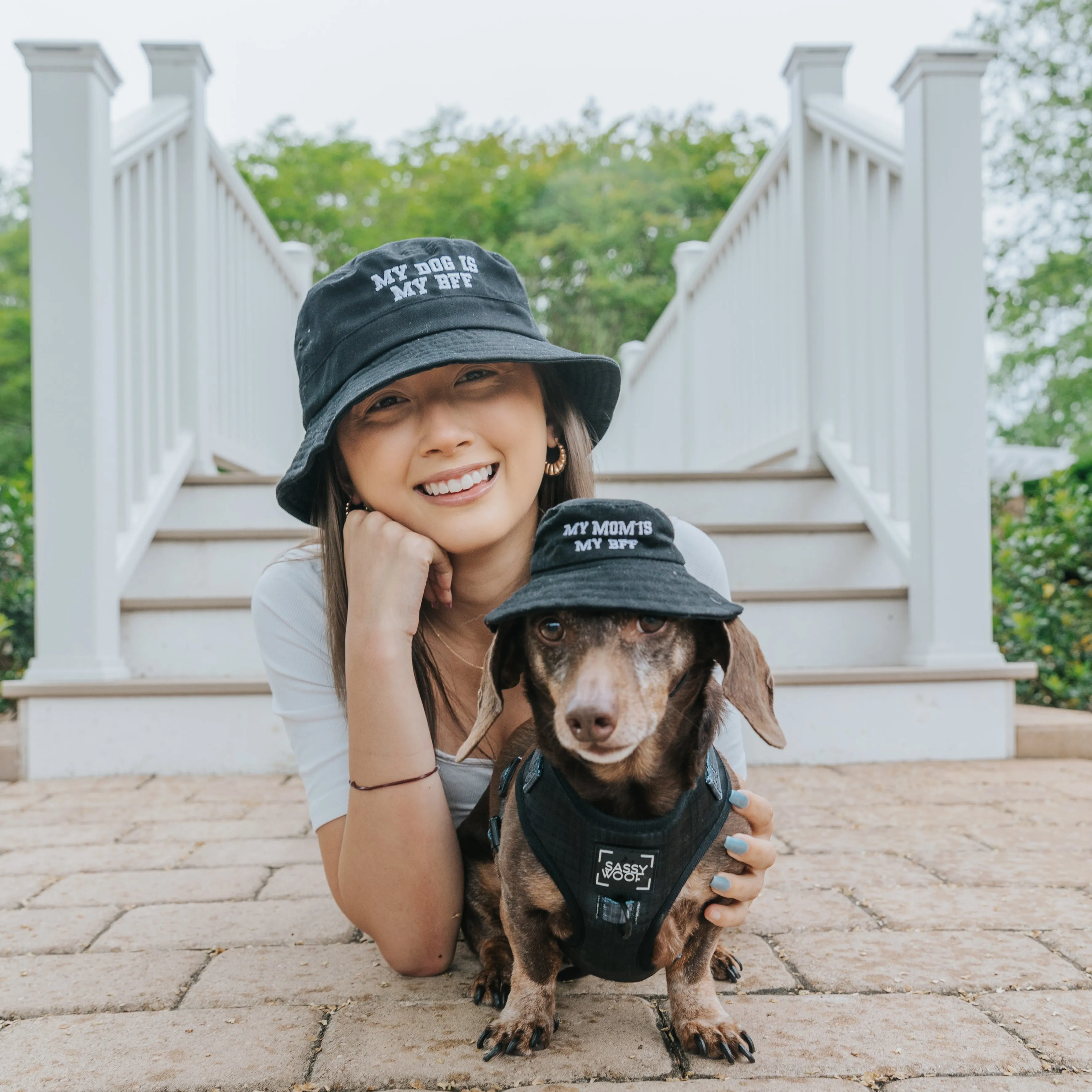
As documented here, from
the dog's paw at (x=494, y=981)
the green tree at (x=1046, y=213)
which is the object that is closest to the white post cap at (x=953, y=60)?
the dog's paw at (x=494, y=981)

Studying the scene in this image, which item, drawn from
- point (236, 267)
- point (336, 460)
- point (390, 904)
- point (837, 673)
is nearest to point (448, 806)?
point (390, 904)

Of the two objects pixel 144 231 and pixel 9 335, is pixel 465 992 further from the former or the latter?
pixel 9 335

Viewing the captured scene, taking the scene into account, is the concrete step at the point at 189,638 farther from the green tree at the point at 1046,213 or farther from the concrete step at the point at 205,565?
the green tree at the point at 1046,213

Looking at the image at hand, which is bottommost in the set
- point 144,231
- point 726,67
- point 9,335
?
point 144,231

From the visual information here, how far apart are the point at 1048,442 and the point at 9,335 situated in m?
23.2

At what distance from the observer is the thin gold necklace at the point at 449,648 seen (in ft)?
6.61

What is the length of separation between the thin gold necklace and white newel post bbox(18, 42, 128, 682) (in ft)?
6.36

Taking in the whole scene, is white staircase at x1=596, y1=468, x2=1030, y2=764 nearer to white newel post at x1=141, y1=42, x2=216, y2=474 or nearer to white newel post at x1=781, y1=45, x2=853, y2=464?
white newel post at x1=781, y1=45, x2=853, y2=464

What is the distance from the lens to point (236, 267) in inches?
217

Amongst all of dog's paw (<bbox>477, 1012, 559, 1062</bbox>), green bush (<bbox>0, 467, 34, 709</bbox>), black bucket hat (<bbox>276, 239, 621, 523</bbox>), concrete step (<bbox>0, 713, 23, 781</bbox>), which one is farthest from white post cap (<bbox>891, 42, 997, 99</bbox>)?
green bush (<bbox>0, 467, 34, 709</bbox>)

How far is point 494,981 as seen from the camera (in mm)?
1653

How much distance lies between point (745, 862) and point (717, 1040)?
254 mm

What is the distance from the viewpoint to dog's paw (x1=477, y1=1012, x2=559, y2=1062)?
143 centimetres

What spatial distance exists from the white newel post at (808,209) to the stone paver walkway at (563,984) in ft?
7.90
